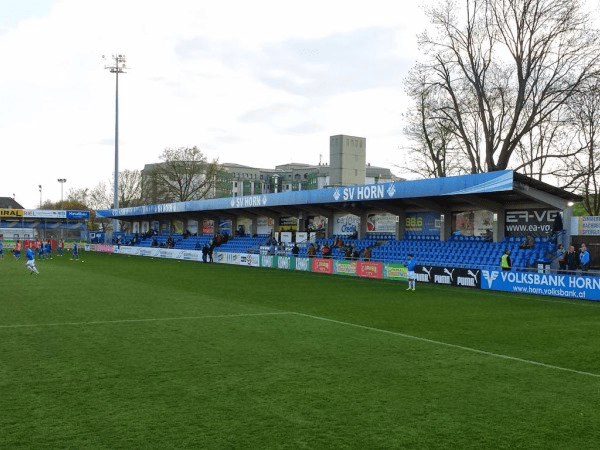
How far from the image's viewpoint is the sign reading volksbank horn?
74.8 ft

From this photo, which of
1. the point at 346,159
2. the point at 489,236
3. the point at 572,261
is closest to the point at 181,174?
the point at 346,159

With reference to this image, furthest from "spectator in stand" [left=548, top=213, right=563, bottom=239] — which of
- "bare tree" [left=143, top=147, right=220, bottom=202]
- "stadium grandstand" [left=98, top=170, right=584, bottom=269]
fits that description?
"bare tree" [left=143, top=147, right=220, bottom=202]

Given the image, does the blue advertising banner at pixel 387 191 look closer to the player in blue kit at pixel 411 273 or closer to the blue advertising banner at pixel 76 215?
the player in blue kit at pixel 411 273

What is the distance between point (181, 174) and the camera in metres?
87.2

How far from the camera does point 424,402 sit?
831 cm

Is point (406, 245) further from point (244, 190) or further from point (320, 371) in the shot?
point (244, 190)

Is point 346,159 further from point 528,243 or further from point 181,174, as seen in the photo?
point 181,174

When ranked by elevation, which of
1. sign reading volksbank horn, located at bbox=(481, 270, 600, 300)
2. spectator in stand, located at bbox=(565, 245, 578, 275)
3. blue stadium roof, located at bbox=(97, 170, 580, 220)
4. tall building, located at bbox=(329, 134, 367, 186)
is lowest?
sign reading volksbank horn, located at bbox=(481, 270, 600, 300)

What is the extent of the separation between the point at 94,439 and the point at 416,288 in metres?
22.2

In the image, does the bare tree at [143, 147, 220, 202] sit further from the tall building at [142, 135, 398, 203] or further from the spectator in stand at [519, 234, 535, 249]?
the spectator in stand at [519, 234, 535, 249]

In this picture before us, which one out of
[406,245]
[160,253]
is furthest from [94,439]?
[160,253]

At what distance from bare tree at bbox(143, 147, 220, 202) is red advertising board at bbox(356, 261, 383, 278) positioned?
5632 cm

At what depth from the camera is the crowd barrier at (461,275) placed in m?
23.4

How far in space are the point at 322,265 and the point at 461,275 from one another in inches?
430
